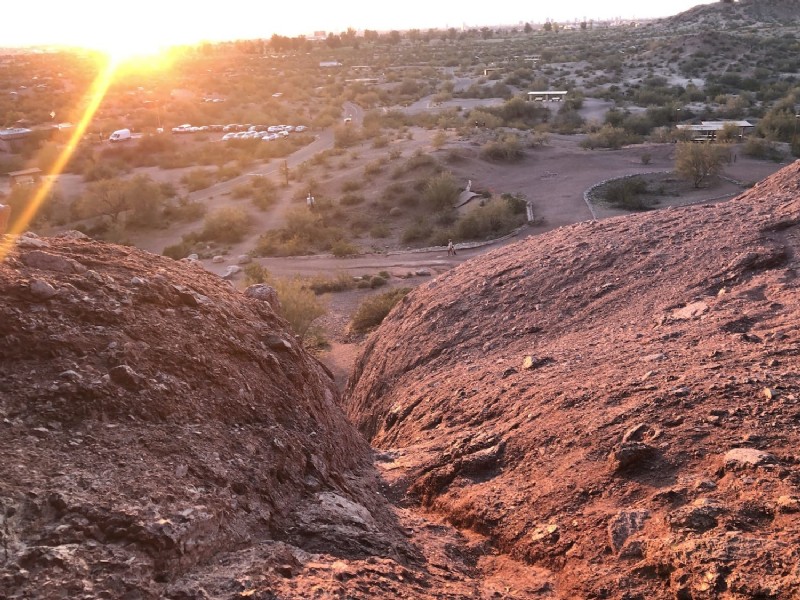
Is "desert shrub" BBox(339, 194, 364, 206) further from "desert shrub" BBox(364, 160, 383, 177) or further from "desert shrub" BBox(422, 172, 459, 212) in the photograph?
"desert shrub" BBox(364, 160, 383, 177)

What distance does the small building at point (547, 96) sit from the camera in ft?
204

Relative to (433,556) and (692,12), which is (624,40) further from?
(433,556)

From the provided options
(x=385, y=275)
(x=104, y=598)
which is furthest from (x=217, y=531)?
(x=385, y=275)

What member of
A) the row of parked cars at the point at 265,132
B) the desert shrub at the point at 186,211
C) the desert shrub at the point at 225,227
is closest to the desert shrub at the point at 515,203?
the desert shrub at the point at 225,227

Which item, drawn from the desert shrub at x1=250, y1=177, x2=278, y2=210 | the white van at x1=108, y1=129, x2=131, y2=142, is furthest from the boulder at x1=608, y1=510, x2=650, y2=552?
the white van at x1=108, y1=129, x2=131, y2=142

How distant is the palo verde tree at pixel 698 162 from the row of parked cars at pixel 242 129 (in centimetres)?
3298

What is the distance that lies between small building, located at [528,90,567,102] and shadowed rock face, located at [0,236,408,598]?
192ft

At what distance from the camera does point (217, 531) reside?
489 cm

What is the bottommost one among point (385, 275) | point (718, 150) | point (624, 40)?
point (385, 275)

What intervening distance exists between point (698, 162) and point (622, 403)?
3095 centimetres

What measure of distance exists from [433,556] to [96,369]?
3145 millimetres

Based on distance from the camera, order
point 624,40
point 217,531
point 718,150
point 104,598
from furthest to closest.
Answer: point 624,40 → point 718,150 → point 217,531 → point 104,598

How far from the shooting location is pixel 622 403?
7316 mm

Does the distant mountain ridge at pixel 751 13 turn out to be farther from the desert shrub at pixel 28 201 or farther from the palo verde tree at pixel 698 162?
the desert shrub at pixel 28 201
